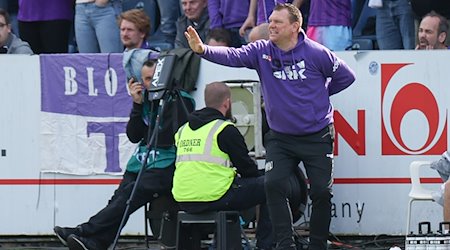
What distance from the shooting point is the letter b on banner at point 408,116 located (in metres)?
12.5

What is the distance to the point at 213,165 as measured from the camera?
11.2 metres

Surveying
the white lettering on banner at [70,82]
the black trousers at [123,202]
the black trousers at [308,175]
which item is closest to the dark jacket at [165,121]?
the black trousers at [123,202]

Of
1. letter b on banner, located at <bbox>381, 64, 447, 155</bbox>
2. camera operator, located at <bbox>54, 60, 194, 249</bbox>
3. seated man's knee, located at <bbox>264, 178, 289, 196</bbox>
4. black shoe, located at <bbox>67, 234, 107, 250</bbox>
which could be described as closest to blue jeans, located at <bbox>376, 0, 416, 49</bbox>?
letter b on banner, located at <bbox>381, 64, 447, 155</bbox>

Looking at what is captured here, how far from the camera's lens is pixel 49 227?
13070 mm

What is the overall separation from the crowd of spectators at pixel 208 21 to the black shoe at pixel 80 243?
228 centimetres

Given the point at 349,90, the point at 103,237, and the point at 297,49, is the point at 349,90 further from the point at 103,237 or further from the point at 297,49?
the point at 103,237

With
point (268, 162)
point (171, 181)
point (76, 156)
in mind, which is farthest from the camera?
point (76, 156)

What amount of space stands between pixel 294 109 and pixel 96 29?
3677 millimetres

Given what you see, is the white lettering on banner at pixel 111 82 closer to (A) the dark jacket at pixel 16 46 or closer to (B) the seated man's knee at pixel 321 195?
(A) the dark jacket at pixel 16 46

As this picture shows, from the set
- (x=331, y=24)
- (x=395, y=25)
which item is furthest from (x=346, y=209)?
(x=395, y=25)

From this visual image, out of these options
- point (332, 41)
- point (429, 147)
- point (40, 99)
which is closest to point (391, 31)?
point (332, 41)

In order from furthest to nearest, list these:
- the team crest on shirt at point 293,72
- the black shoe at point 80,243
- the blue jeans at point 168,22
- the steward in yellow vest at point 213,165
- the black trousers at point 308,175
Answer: the blue jeans at point 168,22
the black shoe at point 80,243
the steward in yellow vest at point 213,165
the team crest on shirt at point 293,72
the black trousers at point 308,175

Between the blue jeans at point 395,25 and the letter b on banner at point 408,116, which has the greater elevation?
the blue jeans at point 395,25

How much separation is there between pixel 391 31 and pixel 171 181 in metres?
3.17
